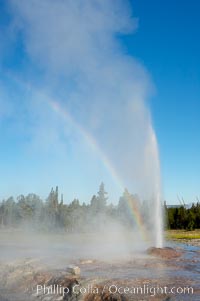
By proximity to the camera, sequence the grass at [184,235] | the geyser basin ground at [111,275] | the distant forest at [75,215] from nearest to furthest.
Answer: the geyser basin ground at [111,275]
the grass at [184,235]
the distant forest at [75,215]

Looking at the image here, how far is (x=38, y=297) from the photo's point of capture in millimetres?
18141

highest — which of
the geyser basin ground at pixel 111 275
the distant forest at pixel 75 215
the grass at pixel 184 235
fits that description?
the distant forest at pixel 75 215

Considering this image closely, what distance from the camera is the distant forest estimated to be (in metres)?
101

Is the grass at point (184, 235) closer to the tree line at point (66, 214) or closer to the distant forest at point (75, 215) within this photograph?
the distant forest at point (75, 215)

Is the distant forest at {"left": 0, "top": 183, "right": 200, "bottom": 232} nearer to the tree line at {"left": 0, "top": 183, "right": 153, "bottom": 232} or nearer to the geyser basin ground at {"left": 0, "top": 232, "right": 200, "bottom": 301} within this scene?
the tree line at {"left": 0, "top": 183, "right": 153, "bottom": 232}

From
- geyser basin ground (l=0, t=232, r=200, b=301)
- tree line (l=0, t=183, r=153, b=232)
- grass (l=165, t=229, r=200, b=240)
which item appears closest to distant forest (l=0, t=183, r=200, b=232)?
tree line (l=0, t=183, r=153, b=232)

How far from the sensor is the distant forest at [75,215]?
3959 inches

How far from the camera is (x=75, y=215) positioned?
112688 mm

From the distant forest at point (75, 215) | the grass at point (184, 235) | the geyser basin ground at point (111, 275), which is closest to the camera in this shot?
the geyser basin ground at point (111, 275)

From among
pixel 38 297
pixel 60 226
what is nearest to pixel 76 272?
pixel 38 297

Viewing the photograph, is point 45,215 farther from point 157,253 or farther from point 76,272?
point 76,272

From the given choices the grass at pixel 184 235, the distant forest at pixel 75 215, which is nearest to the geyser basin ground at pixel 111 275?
the grass at pixel 184 235

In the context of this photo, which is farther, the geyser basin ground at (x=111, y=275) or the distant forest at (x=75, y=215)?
the distant forest at (x=75, y=215)

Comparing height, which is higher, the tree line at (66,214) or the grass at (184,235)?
the tree line at (66,214)
